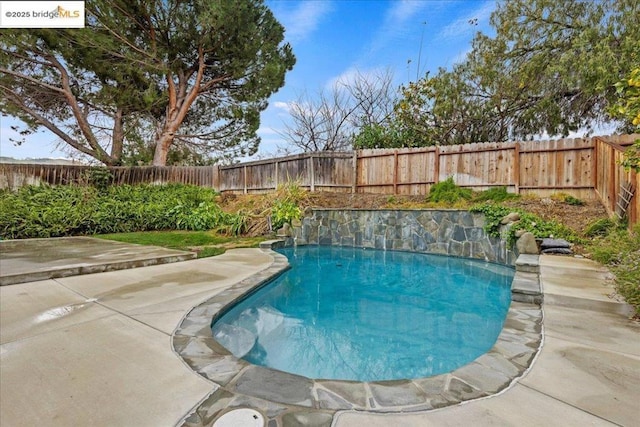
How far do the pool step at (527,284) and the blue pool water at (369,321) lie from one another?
0.29 metres

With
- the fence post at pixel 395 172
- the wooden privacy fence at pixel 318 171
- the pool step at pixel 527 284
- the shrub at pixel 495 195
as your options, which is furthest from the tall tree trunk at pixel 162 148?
the pool step at pixel 527 284

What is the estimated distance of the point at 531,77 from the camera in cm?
902

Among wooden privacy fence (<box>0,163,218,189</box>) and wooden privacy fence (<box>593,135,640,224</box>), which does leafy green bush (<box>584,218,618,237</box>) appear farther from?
wooden privacy fence (<box>0,163,218,189</box>)

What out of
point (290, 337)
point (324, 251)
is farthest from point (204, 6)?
point (290, 337)

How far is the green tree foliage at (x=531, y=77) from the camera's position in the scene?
7508mm

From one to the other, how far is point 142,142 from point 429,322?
1369cm

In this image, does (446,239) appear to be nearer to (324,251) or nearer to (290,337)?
(324,251)

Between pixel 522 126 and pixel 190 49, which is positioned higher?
pixel 190 49

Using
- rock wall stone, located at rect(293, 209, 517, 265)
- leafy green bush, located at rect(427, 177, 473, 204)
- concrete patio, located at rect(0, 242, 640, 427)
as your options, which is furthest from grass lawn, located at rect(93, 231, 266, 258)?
leafy green bush, located at rect(427, 177, 473, 204)

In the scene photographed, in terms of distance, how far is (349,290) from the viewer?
13.3 ft

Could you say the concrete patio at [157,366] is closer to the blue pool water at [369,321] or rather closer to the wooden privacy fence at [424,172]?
the blue pool water at [369,321]

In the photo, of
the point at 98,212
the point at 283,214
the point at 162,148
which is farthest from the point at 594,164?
the point at 162,148

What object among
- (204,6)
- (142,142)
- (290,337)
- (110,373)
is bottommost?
(290,337)

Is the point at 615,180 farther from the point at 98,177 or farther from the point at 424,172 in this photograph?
the point at 98,177
